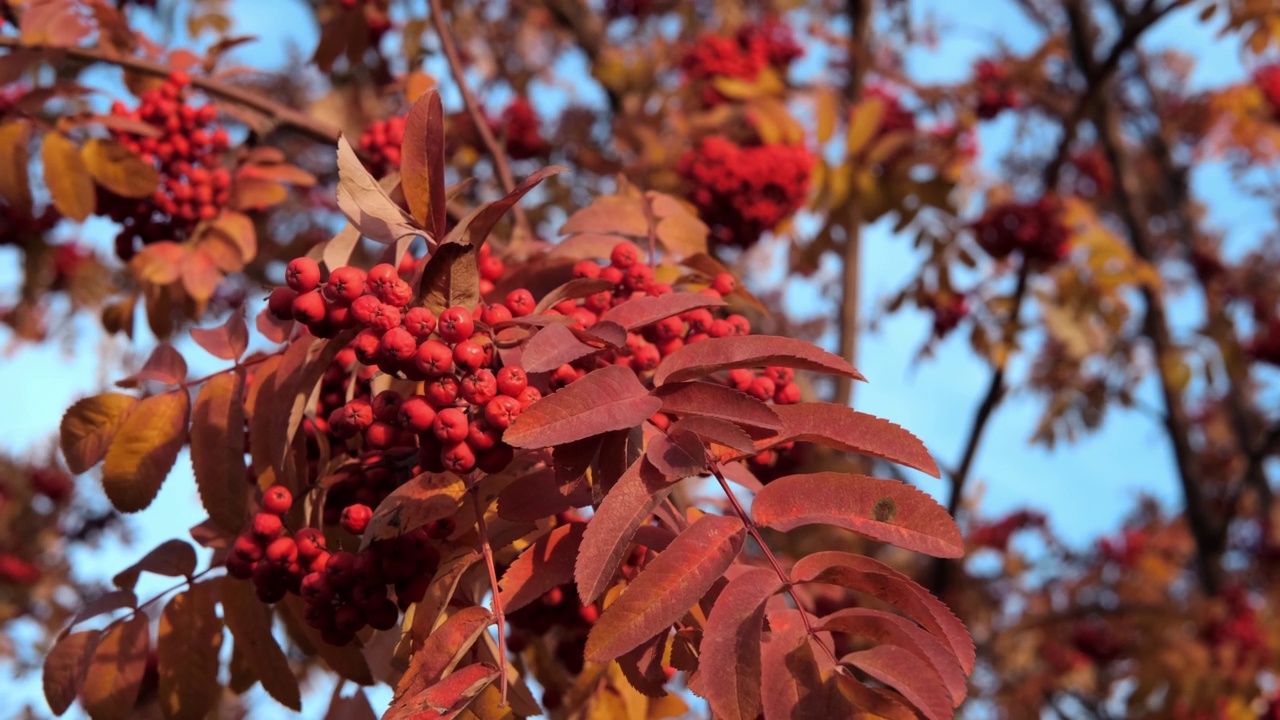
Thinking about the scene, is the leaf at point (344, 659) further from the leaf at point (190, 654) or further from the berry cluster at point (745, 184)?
the berry cluster at point (745, 184)

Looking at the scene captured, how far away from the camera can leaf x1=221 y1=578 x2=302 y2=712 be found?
4.98 ft

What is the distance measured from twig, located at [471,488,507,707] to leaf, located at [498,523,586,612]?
0.08ft

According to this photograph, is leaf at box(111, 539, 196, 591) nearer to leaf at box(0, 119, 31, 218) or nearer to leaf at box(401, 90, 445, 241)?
leaf at box(401, 90, 445, 241)

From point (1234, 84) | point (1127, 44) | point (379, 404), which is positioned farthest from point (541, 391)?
point (1234, 84)

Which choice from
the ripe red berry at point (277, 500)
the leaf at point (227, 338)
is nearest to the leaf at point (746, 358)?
the ripe red berry at point (277, 500)

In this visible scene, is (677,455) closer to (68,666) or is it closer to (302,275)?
(302,275)

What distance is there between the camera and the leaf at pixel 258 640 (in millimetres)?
1519

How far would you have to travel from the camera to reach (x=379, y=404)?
1248mm

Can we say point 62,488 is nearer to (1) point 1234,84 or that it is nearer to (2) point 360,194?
(2) point 360,194

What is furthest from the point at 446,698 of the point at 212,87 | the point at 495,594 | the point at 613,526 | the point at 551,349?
the point at 212,87

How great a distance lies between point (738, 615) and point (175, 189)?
1.73m

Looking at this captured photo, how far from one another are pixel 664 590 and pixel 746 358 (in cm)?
28

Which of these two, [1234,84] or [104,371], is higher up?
[1234,84]

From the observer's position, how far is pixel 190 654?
1.57 metres
